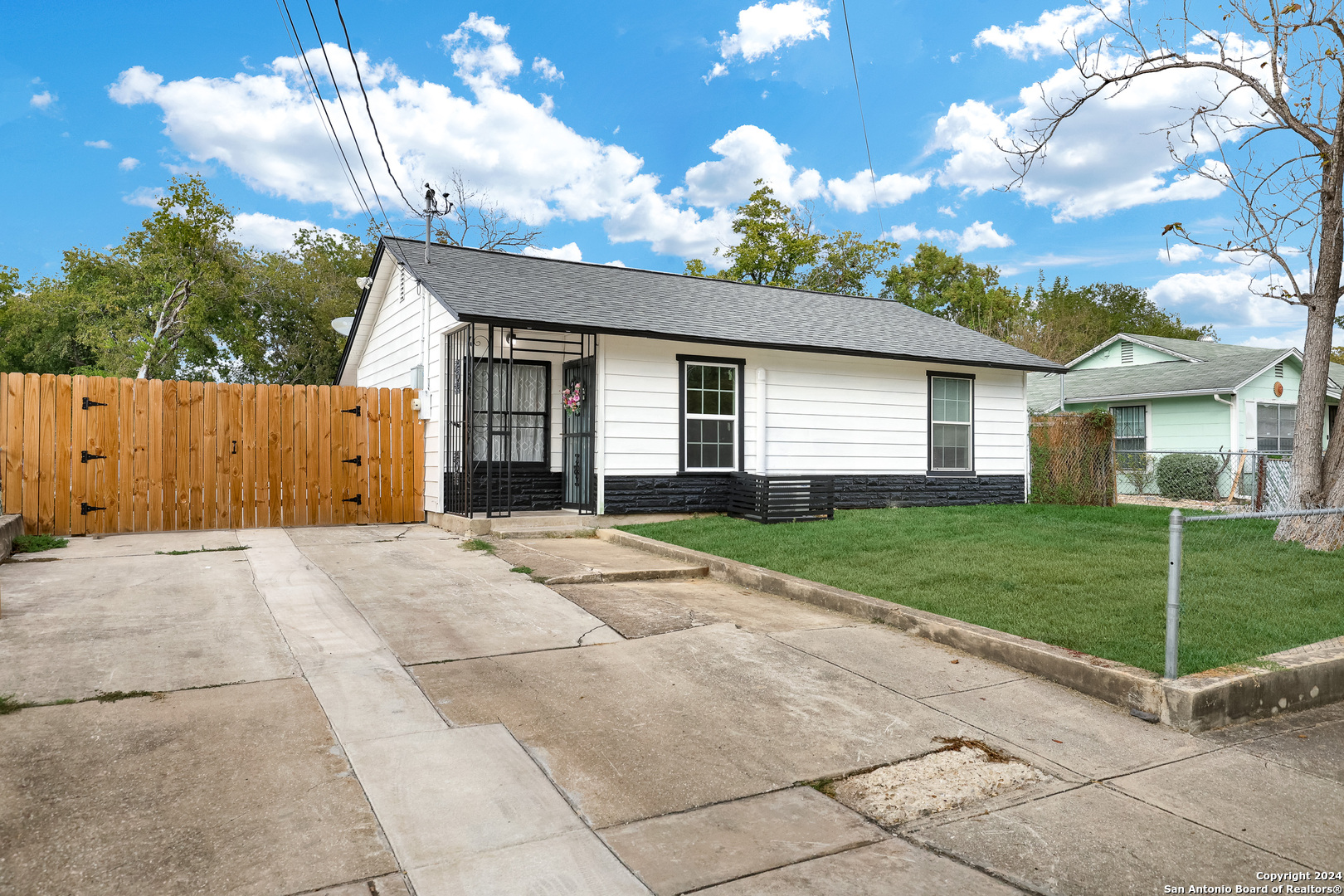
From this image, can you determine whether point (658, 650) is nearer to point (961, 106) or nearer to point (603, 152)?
point (961, 106)

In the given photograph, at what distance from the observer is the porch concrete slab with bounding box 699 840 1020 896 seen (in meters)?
2.41

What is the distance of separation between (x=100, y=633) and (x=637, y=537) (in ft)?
18.4

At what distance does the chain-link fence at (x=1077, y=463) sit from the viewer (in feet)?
51.1

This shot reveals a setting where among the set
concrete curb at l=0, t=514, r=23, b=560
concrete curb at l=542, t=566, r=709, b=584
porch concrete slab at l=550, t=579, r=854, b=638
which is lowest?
porch concrete slab at l=550, t=579, r=854, b=638

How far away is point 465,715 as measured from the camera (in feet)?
12.6

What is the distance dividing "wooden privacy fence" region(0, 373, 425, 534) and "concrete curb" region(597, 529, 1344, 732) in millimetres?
8771

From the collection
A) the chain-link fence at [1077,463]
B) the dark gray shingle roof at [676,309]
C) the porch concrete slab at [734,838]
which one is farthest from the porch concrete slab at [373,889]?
the chain-link fence at [1077,463]

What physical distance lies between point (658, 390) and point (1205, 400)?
1575 centimetres

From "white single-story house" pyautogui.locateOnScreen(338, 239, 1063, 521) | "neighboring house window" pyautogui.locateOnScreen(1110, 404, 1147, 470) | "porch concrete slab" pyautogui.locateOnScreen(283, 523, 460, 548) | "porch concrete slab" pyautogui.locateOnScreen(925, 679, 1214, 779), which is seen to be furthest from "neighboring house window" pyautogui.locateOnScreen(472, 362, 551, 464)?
"neighboring house window" pyautogui.locateOnScreen(1110, 404, 1147, 470)

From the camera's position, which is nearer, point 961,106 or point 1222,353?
point 961,106

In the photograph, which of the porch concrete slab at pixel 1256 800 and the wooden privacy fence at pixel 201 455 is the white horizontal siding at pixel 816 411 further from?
the porch concrete slab at pixel 1256 800

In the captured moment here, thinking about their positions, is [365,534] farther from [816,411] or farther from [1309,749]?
[1309,749]

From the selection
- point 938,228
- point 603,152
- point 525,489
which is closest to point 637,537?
point 525,489

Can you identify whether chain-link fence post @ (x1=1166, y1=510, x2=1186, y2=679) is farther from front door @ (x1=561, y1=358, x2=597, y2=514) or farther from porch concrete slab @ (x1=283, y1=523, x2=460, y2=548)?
front door @ (x1=561, y1=358, x2=597, y2=514)
